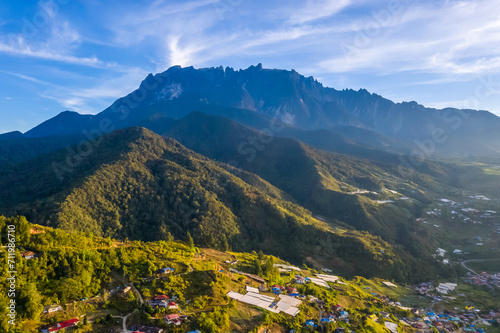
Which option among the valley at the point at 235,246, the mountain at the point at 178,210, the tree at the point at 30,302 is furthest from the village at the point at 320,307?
the mountain at the point at 178,210

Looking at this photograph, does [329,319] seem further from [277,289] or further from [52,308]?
[52,308]

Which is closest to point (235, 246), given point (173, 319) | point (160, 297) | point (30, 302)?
point (160, 297)

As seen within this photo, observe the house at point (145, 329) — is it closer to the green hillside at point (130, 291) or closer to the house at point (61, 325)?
the green hillside at point (130, 291)

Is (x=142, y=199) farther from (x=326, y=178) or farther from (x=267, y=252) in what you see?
(x=326, y=178)

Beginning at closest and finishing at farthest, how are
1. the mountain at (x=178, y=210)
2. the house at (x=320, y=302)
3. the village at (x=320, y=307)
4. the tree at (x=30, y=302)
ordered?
the tree at (x=30, y=302), the village at (x=320, y=307), the house at (x=320, y=302), the mountain at (x=178, y=210)

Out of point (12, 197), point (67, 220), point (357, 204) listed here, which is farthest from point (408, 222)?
point (12, 197)

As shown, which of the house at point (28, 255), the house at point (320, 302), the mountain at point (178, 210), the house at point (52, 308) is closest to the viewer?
the house at point (52, 308)

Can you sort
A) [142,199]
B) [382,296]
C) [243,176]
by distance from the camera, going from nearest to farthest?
[382,296] < [142,199] < [243,176]
